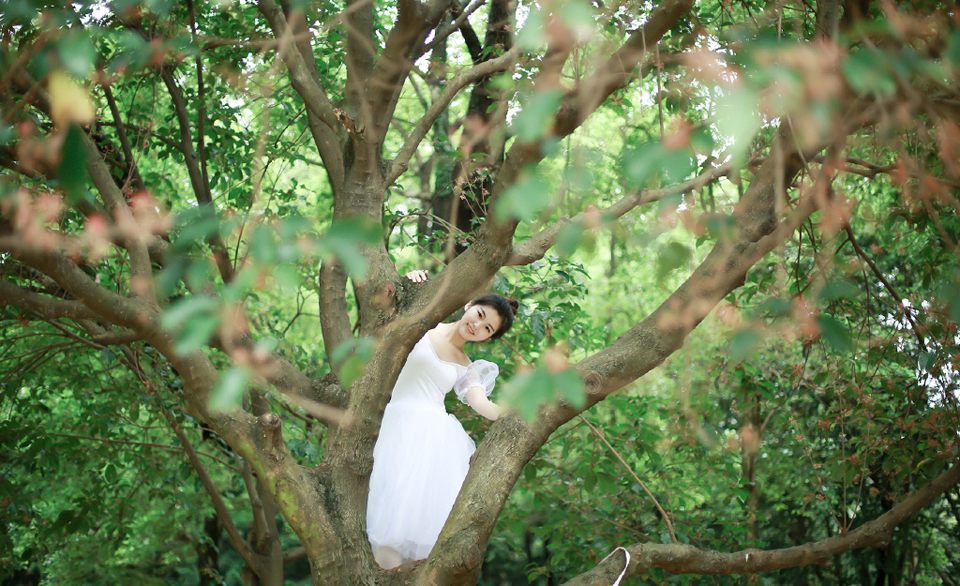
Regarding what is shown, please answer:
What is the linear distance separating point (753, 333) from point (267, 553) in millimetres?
4686

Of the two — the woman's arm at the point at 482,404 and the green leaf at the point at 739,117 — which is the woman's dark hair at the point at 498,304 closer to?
the woman's arm at the point at 482,404

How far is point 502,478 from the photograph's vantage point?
2.27 metres

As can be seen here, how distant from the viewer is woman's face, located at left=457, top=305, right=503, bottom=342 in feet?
10.3

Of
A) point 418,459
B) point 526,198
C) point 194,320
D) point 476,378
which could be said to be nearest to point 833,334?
point 526,198

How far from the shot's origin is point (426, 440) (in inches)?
114

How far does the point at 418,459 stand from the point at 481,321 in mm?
652

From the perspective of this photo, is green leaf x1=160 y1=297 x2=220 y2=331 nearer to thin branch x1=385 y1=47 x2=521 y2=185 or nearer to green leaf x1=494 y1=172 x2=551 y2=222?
green leaf x1=494 y1=172 x2=551 y2=222

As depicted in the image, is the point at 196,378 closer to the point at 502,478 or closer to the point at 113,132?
the point at 502,478

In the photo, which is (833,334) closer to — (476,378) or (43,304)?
(476,378)

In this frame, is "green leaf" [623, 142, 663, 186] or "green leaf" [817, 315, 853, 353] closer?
"green leaf" [623, 142, 663, 186]

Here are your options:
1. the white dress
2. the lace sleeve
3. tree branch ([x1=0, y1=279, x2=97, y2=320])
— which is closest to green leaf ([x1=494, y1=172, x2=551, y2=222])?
the white dress

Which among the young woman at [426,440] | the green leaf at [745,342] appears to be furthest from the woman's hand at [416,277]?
the green leaf at [745,342]

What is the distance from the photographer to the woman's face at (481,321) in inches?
124

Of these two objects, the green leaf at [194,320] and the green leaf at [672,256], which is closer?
the green leaf at [194,320]
